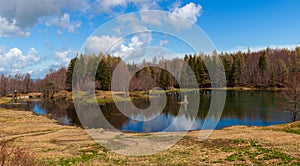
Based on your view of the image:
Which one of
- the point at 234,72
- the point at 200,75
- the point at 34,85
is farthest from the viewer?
the point at 34,85

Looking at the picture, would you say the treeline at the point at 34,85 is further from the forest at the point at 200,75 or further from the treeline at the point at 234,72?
the treeline at the point at 234,72

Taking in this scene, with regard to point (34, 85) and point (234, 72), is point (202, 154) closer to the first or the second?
point (234, 72)

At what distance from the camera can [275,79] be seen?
98250 millimetres

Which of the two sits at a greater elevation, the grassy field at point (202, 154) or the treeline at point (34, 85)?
the treeline at point (34, 85)

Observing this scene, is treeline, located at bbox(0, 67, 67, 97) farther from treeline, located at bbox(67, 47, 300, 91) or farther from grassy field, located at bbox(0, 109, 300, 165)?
grassy field, located at bbox(0, 109, 300, 165)

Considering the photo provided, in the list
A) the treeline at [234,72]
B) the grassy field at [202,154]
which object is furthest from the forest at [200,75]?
the grassy field at [202,154]

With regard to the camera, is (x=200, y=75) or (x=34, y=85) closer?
(x=200, y=75)

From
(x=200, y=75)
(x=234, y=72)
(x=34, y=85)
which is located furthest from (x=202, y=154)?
(x=34, y=85)

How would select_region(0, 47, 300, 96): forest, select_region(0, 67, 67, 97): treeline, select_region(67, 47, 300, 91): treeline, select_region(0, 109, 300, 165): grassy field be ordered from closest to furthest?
select_region(0, 109, 300, 165): grassy field
select_region(67, 47, 300, 91): treeline
select_region(0, 47, 300, 96): forest
select_region(0, 67, 67, 97): treeline

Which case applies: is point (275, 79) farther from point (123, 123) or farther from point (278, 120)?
point (123, 123)

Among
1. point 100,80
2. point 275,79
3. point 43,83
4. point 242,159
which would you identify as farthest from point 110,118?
point 275,79

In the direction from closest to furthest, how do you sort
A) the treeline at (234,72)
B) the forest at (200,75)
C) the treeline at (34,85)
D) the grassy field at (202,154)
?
the grassy field at (202,154), the treeline at (234,72), the forest at (200,75), the treeline at (34,85)

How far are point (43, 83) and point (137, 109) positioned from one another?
201ft

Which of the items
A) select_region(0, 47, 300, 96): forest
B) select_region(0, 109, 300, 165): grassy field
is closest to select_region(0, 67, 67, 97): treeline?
select_region(0, 47, 300, 96): forest
